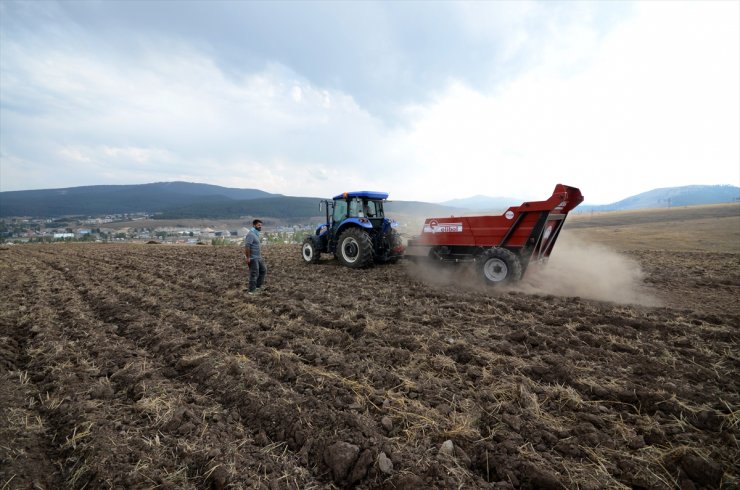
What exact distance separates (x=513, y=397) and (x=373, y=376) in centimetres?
136

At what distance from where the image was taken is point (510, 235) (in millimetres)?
8031

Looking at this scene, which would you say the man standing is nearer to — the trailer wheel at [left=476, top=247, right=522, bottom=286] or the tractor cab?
the tractor cab

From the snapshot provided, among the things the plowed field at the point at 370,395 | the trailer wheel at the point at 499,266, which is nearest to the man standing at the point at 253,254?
the plowed field at the point at 370,395

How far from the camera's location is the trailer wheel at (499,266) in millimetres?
7657

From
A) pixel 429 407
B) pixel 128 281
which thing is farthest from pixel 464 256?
pixel 128 281

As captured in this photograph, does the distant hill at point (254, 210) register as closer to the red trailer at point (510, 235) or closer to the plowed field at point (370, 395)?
the red trailer at point (510, 235)

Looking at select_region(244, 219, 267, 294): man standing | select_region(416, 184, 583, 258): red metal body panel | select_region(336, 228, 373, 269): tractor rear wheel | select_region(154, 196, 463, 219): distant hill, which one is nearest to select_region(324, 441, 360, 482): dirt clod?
select_region(244, 219, 267, 294): man standing

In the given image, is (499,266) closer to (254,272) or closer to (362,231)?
(362,231)

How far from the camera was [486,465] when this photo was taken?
8.03ft

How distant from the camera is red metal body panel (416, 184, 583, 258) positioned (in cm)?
761

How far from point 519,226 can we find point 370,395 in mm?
6082

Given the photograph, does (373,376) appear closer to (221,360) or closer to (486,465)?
(486,465)

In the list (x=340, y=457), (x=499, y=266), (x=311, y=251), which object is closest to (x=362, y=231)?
(x=311, y=251)

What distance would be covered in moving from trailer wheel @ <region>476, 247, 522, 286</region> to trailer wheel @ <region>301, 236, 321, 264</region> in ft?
17.9
